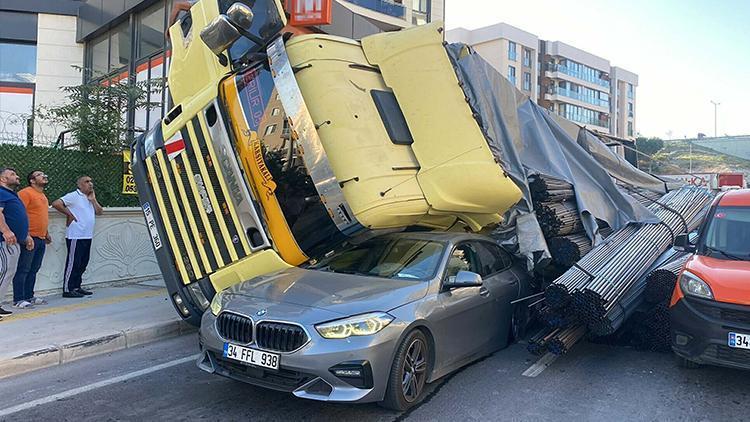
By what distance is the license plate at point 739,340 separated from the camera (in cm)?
454

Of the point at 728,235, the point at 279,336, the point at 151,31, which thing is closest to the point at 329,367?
the point at 279,336

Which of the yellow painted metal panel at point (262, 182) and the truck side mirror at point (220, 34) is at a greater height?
the truck side mirror at point (220, 34)

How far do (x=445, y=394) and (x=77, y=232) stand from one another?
19.0 ft

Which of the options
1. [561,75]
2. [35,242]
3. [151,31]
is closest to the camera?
[35,242]

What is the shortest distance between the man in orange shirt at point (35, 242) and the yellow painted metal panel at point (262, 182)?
3447 millimetres

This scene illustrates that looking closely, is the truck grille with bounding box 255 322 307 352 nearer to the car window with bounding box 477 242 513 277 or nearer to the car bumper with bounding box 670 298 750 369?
the car window with bounding box 477 242 513 277

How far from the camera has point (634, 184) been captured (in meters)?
9.09

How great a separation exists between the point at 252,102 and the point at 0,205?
348cm

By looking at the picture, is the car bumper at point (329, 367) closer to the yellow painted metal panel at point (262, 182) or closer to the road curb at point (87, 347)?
the yellow painted metal panel at point (262, 182)

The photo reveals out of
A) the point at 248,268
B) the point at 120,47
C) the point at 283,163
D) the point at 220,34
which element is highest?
the point at 120,47

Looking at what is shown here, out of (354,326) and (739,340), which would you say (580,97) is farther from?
(354,326)

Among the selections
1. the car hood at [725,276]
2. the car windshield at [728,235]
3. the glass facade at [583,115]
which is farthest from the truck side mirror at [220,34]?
the glass facade at [583,115]

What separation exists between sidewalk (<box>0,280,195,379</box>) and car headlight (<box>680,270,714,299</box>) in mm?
5279

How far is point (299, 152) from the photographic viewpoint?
17.0 ft
